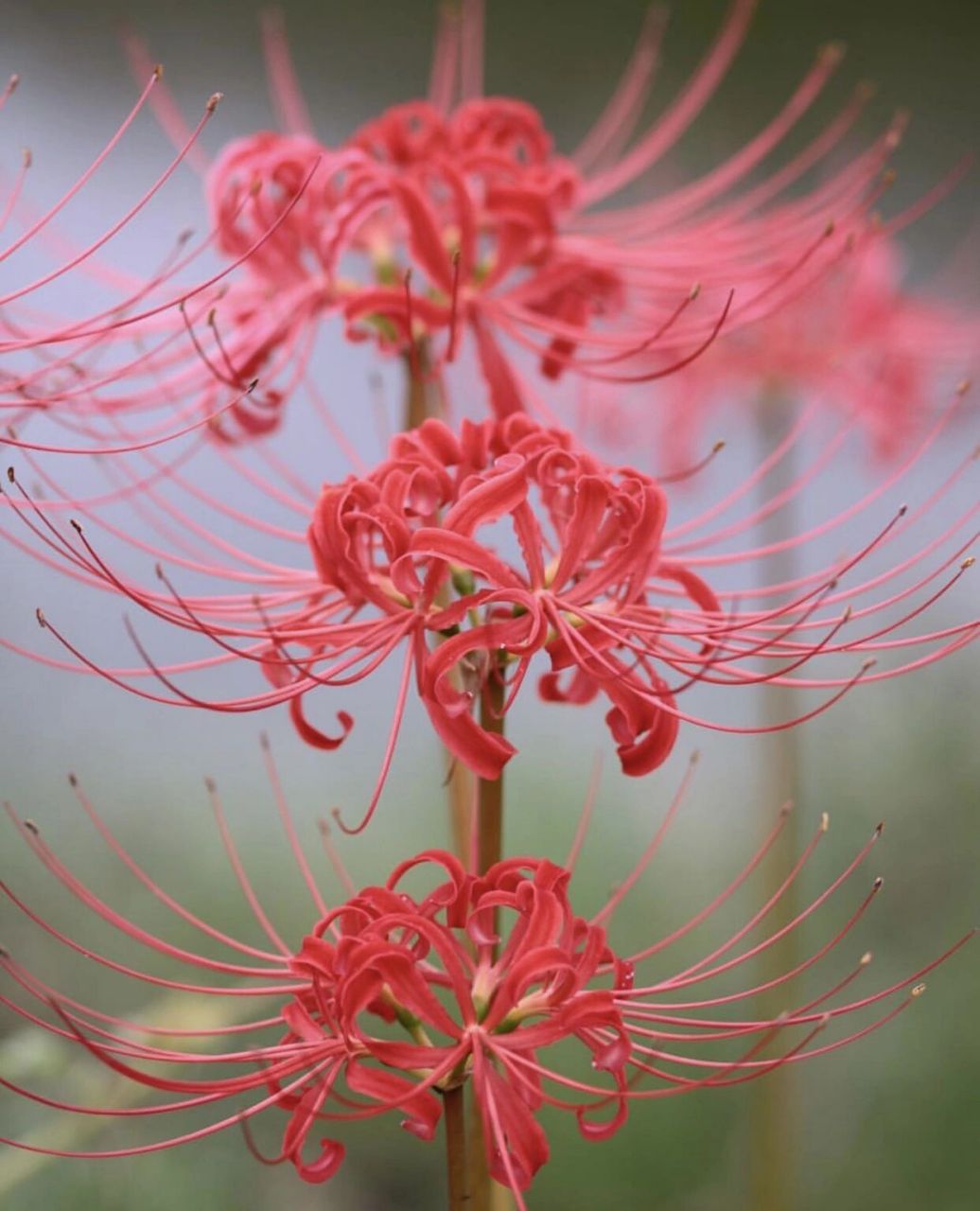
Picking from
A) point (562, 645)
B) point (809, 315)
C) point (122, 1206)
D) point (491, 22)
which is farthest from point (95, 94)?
point (562, 645)

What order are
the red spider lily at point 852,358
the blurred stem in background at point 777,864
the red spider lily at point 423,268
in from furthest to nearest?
the red spider lily at point 852,358, the blurred stem in background at point 777,864, the red spider lily at point 423,268

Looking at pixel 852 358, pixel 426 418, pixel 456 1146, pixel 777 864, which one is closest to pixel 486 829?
pixel 456 1146

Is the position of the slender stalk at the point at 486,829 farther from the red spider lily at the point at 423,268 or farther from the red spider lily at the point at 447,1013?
the red spider lily at the point at 423,268

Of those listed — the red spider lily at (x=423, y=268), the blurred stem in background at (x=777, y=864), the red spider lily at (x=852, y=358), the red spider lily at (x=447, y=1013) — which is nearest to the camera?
A: the red spider lily at (x=447, y=1013)

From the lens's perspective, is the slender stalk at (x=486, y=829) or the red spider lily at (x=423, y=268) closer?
the slender stalk at (x=486, y=829)

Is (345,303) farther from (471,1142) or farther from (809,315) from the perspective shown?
(809,315)

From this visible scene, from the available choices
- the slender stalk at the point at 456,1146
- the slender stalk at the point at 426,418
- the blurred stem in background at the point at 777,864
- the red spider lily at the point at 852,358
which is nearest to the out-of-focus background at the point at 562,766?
the blurred stem in background at the point at 777,864

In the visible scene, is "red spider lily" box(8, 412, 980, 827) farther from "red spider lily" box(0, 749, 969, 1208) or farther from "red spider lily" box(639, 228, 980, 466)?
"red spider lily" box(639, 228, 980, 466)
